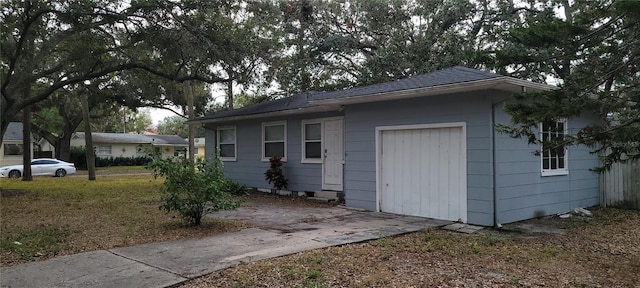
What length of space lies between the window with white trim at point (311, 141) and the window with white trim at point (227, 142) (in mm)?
3353

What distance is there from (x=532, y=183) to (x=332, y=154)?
4.74 metres

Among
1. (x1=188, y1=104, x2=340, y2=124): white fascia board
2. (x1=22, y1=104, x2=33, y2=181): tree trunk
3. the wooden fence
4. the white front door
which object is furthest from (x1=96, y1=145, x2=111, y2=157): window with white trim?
the wooden fence

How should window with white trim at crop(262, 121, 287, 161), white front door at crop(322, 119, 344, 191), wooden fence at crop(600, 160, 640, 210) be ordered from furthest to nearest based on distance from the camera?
1. window with white trim at crop(262, 121, 287, 161)
2. white front door at crop(322, 119, 344, 191)
3. wooden fence at crop(600, 160, 640, 210)

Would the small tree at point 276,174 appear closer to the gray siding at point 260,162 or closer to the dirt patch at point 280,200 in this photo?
the gray siding at point 260,162

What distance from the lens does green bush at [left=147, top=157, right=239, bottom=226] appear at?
679 cm

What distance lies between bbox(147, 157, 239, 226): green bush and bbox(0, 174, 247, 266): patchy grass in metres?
0.32

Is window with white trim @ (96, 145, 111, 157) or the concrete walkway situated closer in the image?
the concrete walkway

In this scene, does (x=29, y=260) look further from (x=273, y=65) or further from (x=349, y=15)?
(x=349, y=15)

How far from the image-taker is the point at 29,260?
499cm

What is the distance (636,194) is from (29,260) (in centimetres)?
1137

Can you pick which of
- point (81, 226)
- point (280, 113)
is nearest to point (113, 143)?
point (280, 113)

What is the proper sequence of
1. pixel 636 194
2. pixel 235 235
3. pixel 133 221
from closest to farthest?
pixel 235 235 < pixel 133 221 < pixel 636 194

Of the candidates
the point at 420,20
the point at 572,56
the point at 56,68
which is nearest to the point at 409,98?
the point at 572,56

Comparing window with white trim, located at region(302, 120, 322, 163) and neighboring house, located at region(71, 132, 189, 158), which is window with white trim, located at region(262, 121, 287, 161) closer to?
window with white trim, located at region(302, 120, 322, 163)
